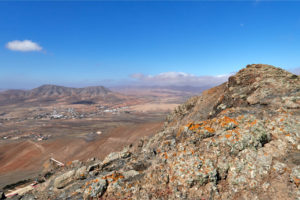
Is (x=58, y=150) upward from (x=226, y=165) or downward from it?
downward

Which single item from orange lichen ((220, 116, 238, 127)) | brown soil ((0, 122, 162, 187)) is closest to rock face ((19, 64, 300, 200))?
orange lichen ((220, 116, 238, 127))

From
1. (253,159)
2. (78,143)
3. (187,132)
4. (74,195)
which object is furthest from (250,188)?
(78,143)

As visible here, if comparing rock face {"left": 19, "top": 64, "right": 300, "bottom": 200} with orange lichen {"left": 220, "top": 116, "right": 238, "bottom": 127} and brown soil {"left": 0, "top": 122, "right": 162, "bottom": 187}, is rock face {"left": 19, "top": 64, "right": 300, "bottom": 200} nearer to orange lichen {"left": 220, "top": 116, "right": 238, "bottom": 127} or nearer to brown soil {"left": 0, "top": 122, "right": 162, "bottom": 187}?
orange lichen {"left": 220, "top": 116, "right": 238, "bottom": 127}

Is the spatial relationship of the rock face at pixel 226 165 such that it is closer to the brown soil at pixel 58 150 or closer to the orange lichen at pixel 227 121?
the orange lichen at pixel 227 121

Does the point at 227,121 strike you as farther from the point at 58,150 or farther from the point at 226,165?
the point at 58,150

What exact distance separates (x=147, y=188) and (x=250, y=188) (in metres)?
4.97

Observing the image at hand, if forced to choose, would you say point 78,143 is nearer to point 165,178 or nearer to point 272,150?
point 165,178

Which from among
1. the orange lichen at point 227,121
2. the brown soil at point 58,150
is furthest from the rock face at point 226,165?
the brown soil at point 58,150

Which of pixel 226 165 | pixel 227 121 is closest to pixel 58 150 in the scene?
pixel 227 121

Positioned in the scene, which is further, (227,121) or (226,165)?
(227,121)

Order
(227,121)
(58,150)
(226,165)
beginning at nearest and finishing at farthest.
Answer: (226,165) < (227,121) < (58,150)

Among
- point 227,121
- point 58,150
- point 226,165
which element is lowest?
point 58,150

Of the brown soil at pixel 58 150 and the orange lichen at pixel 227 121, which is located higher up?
the orange lichen at pixel 227 121

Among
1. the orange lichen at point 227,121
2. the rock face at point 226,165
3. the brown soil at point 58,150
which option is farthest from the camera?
the brown soil at point 58,150
